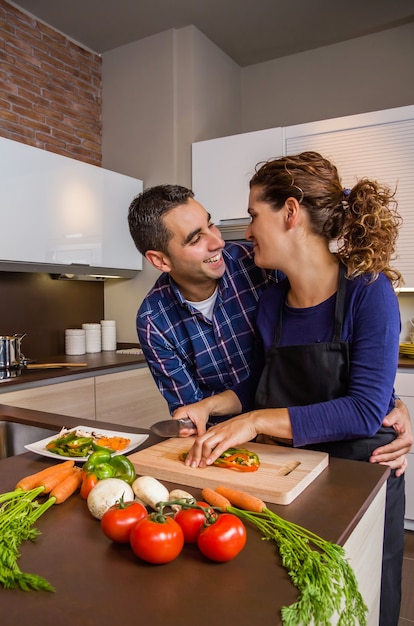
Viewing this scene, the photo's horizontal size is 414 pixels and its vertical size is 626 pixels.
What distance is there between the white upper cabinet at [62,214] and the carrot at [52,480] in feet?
6.56

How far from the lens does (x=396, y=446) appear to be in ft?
4.36

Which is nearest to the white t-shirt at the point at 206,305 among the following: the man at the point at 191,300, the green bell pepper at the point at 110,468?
the man at the point at 191,300

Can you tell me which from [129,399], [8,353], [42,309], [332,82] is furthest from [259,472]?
[332,82]

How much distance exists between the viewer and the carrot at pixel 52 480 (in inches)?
39.8

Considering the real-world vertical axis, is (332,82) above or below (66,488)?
above

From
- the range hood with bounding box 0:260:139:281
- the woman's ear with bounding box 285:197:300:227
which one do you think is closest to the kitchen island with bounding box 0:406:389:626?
the woman's ear with bounding box 285:197:300:227

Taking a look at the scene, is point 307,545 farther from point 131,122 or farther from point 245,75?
point 245,75

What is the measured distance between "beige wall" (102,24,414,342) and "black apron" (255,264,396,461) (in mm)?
2524

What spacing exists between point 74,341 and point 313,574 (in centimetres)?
296

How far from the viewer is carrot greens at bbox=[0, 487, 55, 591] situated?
0.71 meters

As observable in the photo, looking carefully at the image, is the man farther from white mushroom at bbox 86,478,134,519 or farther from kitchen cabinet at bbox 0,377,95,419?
kitchen cabinet at bbox 0,377,95,419

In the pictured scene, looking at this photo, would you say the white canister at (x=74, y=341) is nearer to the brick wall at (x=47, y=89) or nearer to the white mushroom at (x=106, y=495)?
the brick wall at (x=47, y=89)

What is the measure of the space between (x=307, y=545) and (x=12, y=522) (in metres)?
0.48

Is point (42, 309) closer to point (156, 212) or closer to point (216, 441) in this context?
point (156, 212)
